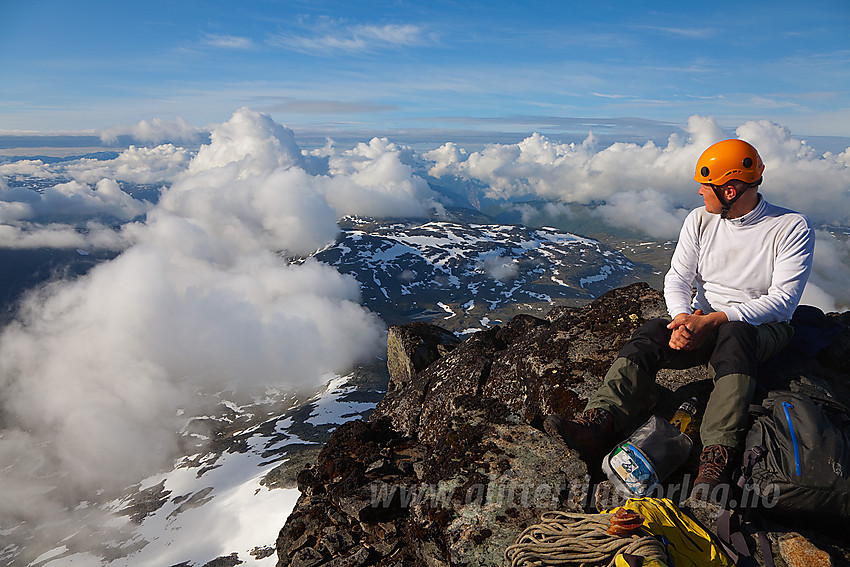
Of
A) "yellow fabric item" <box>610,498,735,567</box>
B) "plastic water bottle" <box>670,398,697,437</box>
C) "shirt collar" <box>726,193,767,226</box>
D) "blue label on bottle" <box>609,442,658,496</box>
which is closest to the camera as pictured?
"yellow fabric item" <box>610,498,735,567</box>

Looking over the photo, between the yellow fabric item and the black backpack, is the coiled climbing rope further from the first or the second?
the black backpack

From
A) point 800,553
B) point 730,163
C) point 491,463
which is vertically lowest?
point 491,463

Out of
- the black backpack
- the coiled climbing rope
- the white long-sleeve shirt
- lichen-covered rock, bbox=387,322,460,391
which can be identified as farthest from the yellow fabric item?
lichen-covered rock, bbox=387,322,460,391

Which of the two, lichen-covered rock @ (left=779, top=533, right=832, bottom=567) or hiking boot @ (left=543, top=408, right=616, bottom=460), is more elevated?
hiking boot @ (left=543, top=408, right=616, bottom=460)

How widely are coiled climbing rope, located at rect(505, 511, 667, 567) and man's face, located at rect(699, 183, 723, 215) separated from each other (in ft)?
21.3

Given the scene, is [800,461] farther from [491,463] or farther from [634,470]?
[491,463]

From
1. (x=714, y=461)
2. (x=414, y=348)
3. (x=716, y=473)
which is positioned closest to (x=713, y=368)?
(x=714, y=461)

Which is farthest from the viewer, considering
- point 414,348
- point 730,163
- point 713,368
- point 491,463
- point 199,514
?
point 199,514

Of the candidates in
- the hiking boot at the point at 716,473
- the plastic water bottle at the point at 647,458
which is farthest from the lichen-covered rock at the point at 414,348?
the hiking boot at the point at 716,473

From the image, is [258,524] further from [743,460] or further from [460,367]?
[743,460]

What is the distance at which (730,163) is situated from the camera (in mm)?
8555

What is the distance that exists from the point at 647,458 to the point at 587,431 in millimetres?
1048

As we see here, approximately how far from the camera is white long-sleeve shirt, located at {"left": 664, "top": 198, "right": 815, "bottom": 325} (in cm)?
846

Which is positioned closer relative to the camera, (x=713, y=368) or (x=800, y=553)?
(x=800, y=553)
